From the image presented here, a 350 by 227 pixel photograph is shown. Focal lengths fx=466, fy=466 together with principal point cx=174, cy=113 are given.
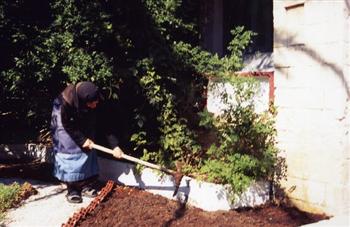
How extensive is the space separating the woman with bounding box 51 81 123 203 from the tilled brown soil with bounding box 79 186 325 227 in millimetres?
436

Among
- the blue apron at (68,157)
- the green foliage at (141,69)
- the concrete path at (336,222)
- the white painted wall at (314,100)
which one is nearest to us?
the concrete path at (336,222)

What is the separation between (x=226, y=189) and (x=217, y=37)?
3.50m

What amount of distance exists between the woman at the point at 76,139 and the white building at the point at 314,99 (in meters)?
2.08

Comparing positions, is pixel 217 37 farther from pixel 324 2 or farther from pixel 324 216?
pixel 324 216

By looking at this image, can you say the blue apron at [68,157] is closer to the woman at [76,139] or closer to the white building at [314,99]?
the woman at [76,139]

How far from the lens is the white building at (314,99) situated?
491 cm

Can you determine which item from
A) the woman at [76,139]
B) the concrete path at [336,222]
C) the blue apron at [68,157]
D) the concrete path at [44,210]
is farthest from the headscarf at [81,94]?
the concrete path at [336,222]

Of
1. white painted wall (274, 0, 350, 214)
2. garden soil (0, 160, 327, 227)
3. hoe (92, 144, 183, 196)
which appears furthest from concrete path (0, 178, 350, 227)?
hoe (92, 144, 183, 196)

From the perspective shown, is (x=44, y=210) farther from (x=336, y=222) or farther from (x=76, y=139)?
(x=336, y=222)

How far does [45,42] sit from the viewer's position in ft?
19.2

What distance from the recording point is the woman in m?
Result: 5.43

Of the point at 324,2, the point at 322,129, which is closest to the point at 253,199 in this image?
the point at 322,129

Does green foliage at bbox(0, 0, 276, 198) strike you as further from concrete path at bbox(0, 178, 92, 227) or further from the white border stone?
concrete path at bbox(0, 178, 92, 227)

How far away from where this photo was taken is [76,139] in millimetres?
5570
